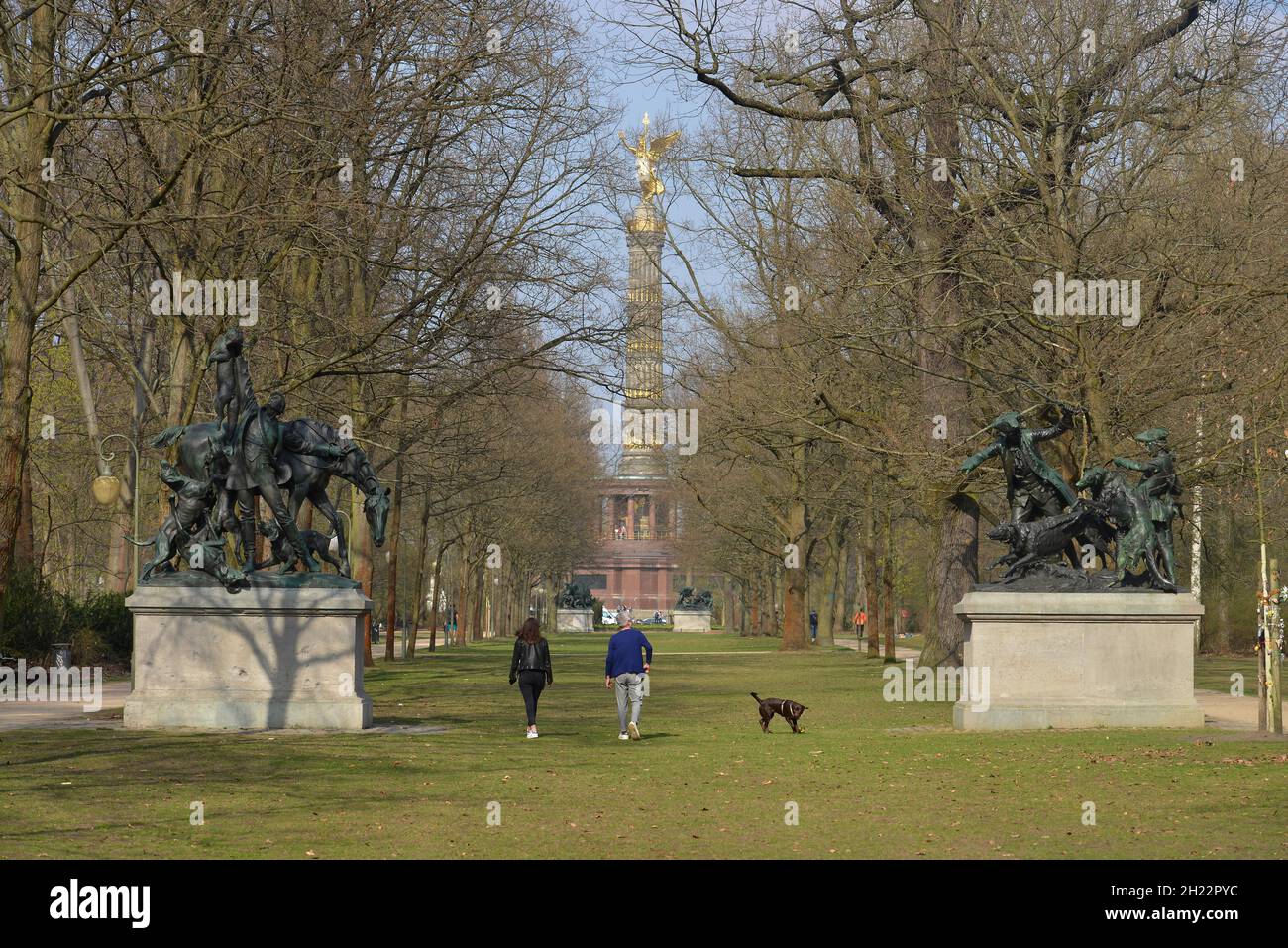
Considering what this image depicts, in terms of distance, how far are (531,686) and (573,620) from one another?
280ft

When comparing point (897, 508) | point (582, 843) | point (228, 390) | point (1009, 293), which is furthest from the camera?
point (897, 508)

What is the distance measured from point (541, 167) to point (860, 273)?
622 centimetres

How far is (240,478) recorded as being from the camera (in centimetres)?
2452

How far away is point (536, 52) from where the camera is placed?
30.3m

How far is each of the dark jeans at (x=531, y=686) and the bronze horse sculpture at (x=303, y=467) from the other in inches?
110

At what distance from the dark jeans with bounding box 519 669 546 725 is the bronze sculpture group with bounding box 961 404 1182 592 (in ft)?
21.6

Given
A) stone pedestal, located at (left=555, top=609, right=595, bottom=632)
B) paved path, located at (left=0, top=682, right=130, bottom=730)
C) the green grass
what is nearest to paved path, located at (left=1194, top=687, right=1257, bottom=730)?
the green grass

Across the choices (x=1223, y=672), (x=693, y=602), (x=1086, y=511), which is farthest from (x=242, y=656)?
(x=693, y=602)

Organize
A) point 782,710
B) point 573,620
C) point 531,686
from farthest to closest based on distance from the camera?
1. point 573,620
2. point 782,710
3. point 531,686

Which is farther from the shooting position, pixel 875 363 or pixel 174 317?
pixel 875 363

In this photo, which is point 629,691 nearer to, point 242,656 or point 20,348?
point 242,656

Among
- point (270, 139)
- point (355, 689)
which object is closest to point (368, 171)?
point (270, 139)

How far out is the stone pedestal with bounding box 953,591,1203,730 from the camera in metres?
24.6
